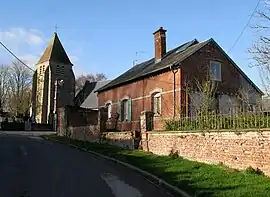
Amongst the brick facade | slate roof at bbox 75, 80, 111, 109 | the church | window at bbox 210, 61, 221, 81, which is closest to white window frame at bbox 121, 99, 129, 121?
the brick facade

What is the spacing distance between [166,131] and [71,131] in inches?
731

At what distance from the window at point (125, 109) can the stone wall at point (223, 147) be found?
1276 centimetres

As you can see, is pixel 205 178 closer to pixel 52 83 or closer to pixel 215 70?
pixel 215 70

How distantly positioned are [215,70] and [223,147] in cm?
1454

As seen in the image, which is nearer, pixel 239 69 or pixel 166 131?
pixel 166 131

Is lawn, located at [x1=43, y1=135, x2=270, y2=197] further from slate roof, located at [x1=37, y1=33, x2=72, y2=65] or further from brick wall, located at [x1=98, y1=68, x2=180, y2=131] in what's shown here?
slate roof, located at [x1=37, y1=33, x2=72, y2=65]

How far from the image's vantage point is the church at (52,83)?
7157 centimetres

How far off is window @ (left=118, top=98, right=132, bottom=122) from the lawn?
14.4 meters

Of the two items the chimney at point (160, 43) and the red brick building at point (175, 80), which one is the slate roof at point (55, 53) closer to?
the red brick building at point (175, 80)

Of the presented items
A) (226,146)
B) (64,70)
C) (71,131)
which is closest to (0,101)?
(64,70)

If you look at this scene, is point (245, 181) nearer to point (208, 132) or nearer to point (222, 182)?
point (222, 182)

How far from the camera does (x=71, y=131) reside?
113 ft

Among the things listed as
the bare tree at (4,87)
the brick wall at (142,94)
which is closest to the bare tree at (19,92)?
the bare tree at (4,87)

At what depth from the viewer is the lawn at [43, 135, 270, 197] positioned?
9.30 m
